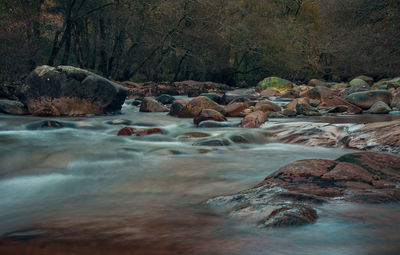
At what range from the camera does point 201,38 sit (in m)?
20.7

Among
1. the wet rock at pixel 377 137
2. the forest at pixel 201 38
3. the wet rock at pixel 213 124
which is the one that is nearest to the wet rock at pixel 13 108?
the forest at pixel 201 38

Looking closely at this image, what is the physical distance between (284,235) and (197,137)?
4.78 meters

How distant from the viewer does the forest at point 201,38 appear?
1291 centimetres

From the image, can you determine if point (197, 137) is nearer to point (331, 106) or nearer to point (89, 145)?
point (89, 145)

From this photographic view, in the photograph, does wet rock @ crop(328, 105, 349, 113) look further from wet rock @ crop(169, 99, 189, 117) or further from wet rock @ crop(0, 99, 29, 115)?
wet rock @ crop(0, 99, 29, 115)

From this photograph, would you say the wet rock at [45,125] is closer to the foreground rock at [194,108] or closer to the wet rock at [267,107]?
the foreground rock at [194,108]

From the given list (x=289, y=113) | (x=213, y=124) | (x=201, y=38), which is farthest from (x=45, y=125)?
(x=201, y=38)

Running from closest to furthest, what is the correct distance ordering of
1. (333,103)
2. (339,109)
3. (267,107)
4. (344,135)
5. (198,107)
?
(344,135) < (198,107) < (267,107) < (339,109) < (333,103)

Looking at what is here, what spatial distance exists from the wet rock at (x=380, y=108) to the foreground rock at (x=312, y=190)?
7.44 metres

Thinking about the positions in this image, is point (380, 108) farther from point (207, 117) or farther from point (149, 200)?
point (149, 200)

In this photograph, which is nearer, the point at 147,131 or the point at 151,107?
the point at 147,131

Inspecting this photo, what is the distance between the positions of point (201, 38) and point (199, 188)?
58.6 feet

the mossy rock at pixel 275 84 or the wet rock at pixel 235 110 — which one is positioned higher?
the mossy rock at pixel 275 84

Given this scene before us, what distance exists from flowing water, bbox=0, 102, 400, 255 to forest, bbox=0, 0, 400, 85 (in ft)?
23.6
